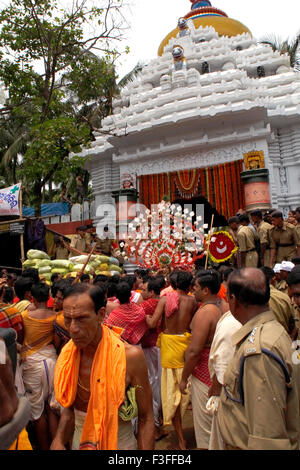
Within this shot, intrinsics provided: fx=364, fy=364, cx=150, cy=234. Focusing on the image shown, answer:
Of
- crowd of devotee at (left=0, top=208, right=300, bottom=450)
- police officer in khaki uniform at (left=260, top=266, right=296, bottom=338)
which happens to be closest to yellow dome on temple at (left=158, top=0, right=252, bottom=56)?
police officer in khaki uniform at (left=260, top=266, right=296, bottom=338)

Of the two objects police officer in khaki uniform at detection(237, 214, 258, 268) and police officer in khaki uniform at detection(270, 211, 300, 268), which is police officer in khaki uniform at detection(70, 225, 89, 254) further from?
police officer in khaki uniform at detection(270, 211, 300, 268)

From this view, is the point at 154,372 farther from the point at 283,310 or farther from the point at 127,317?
the point at 283,310

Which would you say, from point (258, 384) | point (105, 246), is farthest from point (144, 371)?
point (105, 246)

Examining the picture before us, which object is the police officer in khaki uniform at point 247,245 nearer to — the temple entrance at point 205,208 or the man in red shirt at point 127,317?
the man in red shirt at point 127,317

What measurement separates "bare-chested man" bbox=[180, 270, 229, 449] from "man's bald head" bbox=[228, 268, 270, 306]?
5.19ft

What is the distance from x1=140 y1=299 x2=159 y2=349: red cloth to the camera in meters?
4.82

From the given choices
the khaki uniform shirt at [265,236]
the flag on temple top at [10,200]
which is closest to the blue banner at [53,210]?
the flag on temple top at [10,200]

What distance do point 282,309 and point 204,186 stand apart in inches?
441

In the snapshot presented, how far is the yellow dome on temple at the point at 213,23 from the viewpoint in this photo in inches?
910

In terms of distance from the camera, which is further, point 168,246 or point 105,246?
point 105,246

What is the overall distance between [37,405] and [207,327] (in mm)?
1937

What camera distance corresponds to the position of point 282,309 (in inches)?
144

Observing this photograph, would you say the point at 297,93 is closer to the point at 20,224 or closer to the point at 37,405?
the point at 20,224
